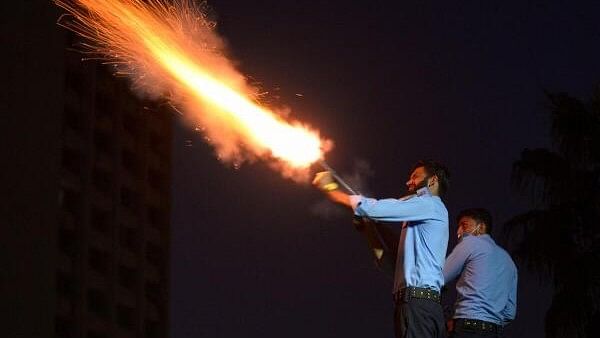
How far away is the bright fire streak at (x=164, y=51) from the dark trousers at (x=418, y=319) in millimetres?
2691

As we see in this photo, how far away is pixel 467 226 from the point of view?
937cm

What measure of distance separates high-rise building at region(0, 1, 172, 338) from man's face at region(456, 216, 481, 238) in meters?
51.0

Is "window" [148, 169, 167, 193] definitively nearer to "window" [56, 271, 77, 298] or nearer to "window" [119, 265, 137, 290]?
"window" [119, 265, 137, 290]

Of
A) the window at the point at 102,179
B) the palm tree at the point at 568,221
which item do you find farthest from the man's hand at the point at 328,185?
the window at the point at 102,179

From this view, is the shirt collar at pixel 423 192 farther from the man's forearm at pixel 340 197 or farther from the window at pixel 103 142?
the window at pixel 103 142

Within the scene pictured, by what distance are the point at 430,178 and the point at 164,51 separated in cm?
416

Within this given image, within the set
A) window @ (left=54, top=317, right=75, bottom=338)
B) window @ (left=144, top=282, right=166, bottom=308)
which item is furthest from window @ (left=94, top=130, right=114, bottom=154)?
window @ (left=54, top=317, right=75, bottom=338)

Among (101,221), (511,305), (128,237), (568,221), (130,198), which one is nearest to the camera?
(511,305)

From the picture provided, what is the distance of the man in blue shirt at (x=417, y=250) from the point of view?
7.61 m

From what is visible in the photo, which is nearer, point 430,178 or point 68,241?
point 430,178

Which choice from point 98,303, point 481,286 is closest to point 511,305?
Result: point 481,286

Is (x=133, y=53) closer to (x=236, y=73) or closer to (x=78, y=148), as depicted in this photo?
(x=236, y=73)

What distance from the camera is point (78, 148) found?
69.4m

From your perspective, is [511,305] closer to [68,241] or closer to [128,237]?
[68,241]
